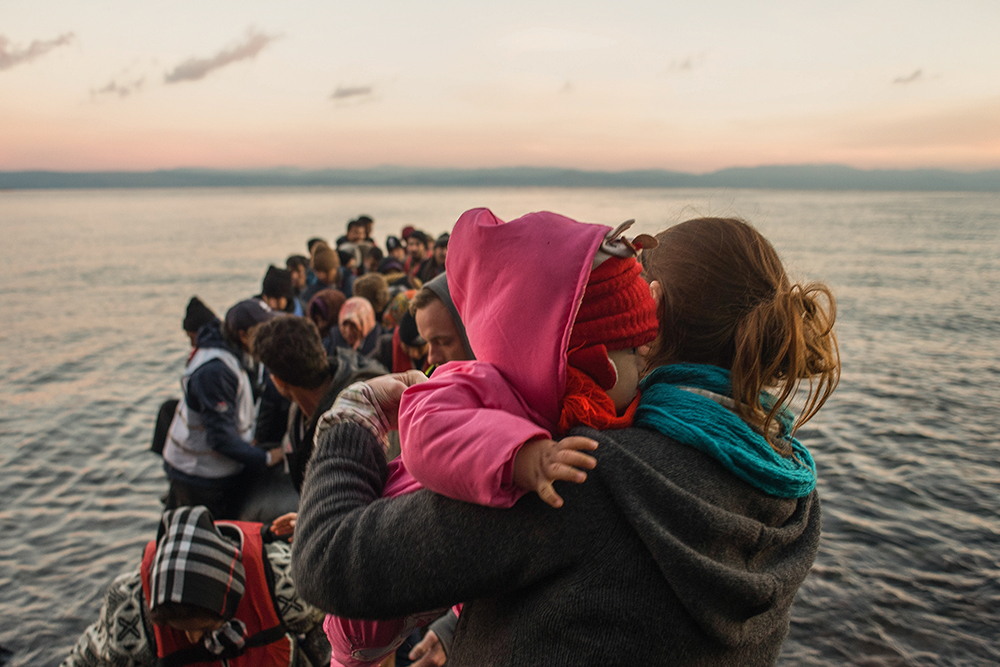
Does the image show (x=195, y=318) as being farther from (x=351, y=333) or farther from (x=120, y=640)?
(x=120, y=640)

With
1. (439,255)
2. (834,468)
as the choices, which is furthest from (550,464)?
(834,468)

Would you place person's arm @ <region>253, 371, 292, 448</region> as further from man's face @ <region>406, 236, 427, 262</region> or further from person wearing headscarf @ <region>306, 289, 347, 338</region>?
man's face @ <region>406, 236, 427, 262</region>

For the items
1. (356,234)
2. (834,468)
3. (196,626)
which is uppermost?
(356,234)

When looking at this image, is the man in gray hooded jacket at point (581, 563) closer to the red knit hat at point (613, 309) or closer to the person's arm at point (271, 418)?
the red knit hat at point (613, 309)

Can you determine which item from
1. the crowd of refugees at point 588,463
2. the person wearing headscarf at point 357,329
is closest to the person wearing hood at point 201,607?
the crowd of refugees at point 588,463

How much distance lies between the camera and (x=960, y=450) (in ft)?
34.7

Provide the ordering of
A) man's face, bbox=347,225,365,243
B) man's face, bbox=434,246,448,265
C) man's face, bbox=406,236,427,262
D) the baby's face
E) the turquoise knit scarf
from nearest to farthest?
the turquoise knit scarf, the baby's face, man's face, bbox=434,246,448,265, man's face, bbox=406,236,427,262, man's face, bbox=347,225,365,243

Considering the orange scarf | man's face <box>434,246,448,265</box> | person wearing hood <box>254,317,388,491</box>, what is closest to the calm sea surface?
the orange scarf

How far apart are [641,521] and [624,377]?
0.39 meters

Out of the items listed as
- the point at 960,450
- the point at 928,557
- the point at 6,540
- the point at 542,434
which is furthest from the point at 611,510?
the point at 960,450

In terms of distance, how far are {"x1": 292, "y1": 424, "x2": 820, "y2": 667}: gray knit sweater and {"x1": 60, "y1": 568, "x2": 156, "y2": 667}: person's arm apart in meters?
2.15

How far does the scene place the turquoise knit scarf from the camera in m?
1.29

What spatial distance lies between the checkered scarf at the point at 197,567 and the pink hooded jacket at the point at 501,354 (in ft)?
6.26

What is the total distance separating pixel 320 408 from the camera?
11.8 ft
